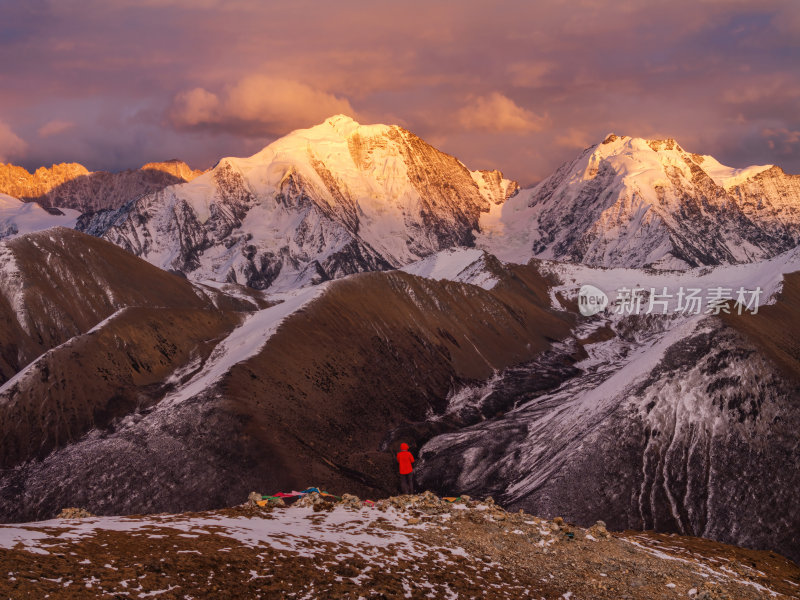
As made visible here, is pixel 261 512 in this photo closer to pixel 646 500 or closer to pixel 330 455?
pixel 646 500

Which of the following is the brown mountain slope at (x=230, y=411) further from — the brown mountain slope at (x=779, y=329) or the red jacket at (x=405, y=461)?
the brown mountain slope at (x=779, y=329)

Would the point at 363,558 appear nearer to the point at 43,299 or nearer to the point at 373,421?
the point at 373,421

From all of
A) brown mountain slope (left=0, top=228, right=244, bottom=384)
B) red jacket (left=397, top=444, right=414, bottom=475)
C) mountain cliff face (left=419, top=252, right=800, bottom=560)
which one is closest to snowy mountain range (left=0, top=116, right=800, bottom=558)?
mountain cliff face (left=419, top=252, right=800, bottom=560)

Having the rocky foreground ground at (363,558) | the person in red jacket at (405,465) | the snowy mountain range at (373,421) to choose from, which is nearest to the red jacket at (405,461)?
the person in red jacket at (405,465)

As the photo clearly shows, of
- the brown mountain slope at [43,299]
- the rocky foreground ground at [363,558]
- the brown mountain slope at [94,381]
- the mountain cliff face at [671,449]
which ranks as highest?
the brown mountain slope at [43,299]

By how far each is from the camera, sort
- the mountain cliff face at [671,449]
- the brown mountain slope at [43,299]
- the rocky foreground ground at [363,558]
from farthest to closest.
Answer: the brown mountain slope at [43,299], the mountain cliff face at [671,449], the rocky foreground ground at [363,558]

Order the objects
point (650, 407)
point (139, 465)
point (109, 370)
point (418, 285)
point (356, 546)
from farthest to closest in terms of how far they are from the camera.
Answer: point (418, 285) < point (109, 370) < point (650, 407) < point (139, 465) < point (356, 546)

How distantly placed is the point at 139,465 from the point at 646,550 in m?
67.9

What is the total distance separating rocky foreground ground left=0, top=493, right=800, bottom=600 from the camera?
74.3ft

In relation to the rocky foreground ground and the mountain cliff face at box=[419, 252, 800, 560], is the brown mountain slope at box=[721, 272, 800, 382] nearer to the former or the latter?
the mountain cliff face at box=[419, 252, 800, 560]

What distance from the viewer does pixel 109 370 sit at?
116 meters

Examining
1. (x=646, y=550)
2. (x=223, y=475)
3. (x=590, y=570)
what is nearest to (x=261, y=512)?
(x=590, y=570)

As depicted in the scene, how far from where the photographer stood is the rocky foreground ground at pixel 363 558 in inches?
891

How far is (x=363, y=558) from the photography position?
27.3m
